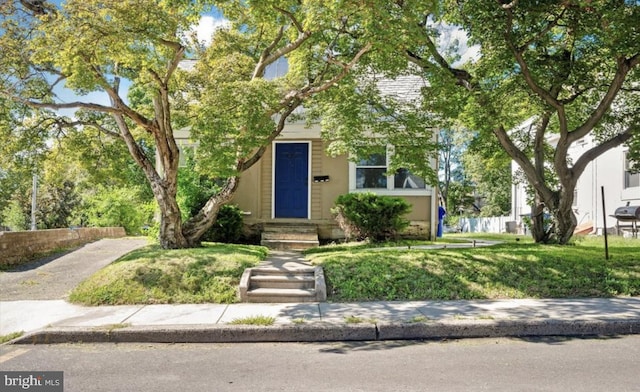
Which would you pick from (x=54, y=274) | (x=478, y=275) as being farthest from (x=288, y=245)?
(x=478, y=275)

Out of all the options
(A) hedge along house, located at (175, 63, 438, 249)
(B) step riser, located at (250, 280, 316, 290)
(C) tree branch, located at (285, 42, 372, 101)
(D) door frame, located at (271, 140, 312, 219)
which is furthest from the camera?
(D) door frame, located at (271, 140, 312, 219)

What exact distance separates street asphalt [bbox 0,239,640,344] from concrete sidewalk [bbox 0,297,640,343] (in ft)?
0.04

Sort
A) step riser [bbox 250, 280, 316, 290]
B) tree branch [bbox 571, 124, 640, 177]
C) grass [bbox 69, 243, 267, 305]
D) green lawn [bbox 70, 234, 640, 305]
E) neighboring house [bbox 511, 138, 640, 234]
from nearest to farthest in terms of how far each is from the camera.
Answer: grass [bbox 69, 243, 267, 305]
green lawn [bbox 70, 234, 640, 305]
step riser [bbox 250, 280, 316, 290]
tree branch [bbox 571, 124, 640, 177]
neighboring house [bbox 511, 138, 640, 234]

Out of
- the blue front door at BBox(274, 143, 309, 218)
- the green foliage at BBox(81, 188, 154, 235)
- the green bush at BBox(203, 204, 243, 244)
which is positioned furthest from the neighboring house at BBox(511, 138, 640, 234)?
the green foliage at BBox(81, 188, 154, 235)

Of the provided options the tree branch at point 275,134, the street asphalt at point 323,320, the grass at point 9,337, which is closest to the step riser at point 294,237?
the tree branch at point 275,134

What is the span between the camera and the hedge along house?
13.6 m

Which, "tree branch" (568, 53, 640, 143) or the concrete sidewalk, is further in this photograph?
"tree branch" (568, 53, 640, 143)

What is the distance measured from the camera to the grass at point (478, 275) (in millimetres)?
7180

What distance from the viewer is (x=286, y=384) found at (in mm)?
4078

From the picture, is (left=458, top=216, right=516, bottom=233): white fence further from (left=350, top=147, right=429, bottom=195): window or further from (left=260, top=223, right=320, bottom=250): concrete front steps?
(left=260, top=223, right=320, bottom=250): concrete front steps

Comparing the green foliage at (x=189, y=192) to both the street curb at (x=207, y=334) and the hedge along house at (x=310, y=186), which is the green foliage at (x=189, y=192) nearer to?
the hedge along house at (x=310, y=186)

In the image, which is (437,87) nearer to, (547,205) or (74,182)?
(547,205)

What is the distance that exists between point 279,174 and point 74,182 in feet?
56.4

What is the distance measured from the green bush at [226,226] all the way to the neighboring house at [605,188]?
10.3 metres
